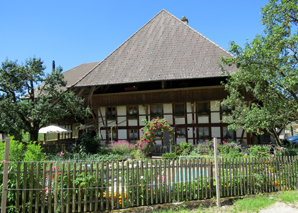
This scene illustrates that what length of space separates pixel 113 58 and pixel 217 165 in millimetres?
13794

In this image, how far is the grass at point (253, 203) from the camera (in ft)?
16.5

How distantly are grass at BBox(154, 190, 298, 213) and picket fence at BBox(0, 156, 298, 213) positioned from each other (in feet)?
0.78

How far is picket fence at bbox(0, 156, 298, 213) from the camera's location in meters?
4.41

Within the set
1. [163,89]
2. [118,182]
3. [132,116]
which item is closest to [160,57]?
[163,89]

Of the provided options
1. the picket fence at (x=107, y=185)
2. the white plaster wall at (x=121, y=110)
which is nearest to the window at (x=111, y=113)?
the white plaster wall at (x=121, y=110)

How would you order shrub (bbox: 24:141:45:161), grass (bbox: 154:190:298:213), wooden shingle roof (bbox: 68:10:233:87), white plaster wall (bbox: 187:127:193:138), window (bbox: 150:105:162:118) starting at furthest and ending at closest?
window (bbox: 150:105:162:118) → white plaster wall (bbox: 187:127:193:138) → wooden shingle roof (bbox: 68:10:233:87) → grass (bbox: 154:190:298:213) → shrub (bbox: 24:141:45:161)

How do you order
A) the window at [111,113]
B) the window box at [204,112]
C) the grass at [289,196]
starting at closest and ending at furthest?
the grass at [289,196] → the window box at [204,112] → the window at [111,113]

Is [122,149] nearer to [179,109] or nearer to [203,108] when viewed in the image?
[179,109]

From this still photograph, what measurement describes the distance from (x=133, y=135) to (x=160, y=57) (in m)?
5.72

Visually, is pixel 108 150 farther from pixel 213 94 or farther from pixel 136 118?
pixel 213 94

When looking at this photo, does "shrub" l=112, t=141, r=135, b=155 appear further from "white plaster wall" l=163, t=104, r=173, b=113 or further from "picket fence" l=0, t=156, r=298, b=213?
"picket fence" l=0, t=156, r=298, b=213

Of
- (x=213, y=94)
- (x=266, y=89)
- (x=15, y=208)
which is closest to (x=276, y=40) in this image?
(x=266, y=89)

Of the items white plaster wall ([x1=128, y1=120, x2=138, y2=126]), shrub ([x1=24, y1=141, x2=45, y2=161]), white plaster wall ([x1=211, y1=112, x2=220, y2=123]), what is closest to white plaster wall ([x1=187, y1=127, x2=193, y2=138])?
white plaster wall ([x1=211, y1=112, x2=220, y2=123])

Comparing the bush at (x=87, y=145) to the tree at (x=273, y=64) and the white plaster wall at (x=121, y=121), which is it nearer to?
the white plaster wall at (x=121, y=121)
